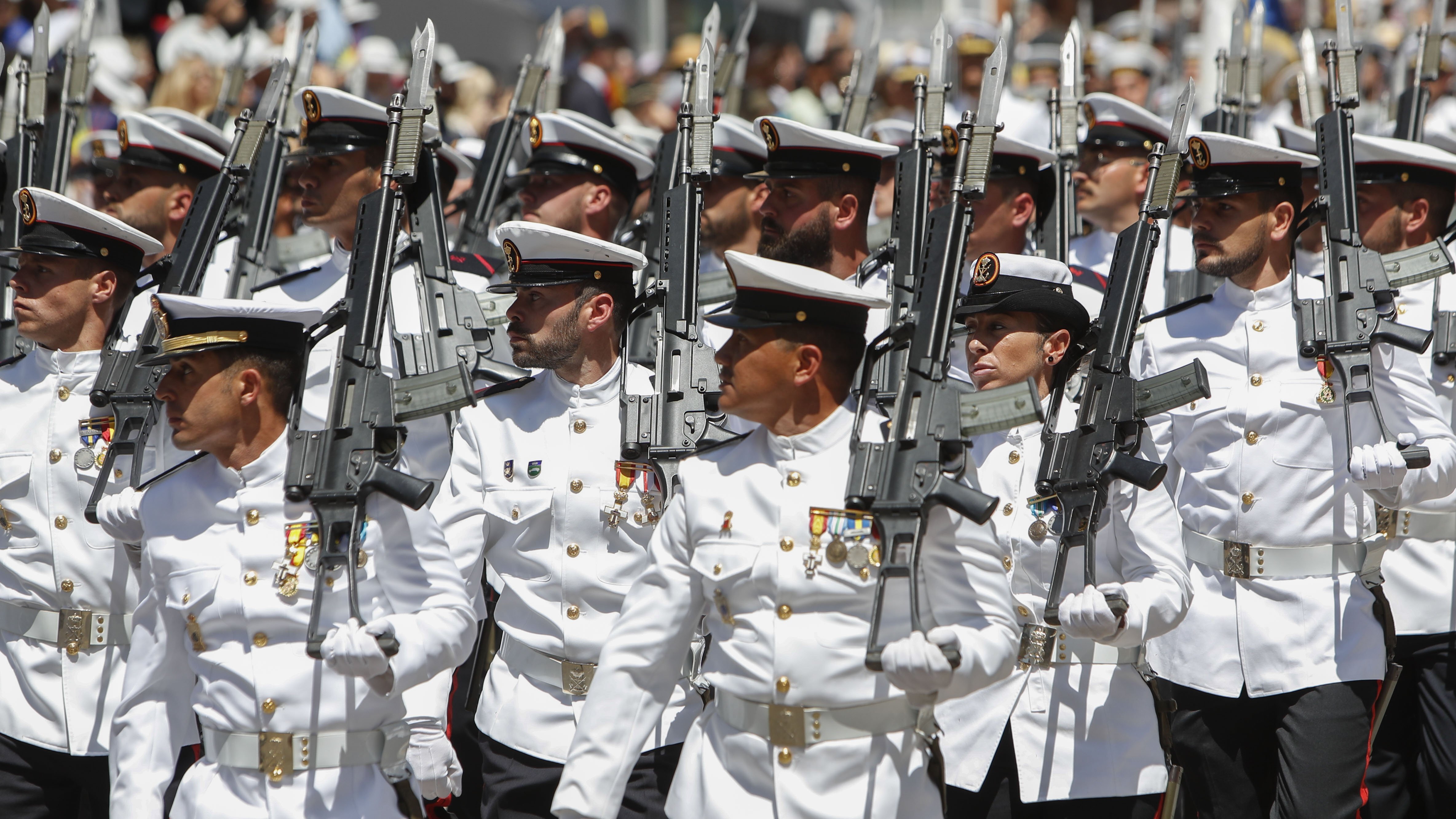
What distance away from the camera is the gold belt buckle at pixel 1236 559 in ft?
17.3

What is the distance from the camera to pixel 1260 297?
5.42m

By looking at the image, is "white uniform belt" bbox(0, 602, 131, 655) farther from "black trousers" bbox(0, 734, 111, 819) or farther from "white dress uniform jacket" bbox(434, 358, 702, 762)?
"white dress uniform jacket" bbox(434, 358, 702, 762)

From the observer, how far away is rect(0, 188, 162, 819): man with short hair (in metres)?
5.19

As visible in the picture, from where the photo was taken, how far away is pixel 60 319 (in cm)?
541

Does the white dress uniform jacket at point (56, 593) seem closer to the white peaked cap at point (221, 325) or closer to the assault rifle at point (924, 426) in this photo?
the white peaked cap at point (221, 325)

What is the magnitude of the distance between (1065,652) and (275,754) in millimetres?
2255

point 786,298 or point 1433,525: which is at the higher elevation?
point 786,298

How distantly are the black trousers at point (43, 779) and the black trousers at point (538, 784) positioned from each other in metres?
1.35

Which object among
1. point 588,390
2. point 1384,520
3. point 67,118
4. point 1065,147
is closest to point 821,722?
point 588,390

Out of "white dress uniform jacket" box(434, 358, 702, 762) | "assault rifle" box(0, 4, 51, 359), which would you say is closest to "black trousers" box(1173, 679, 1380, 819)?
"white dress uniform jacket" box(434, 358, 702, 762)

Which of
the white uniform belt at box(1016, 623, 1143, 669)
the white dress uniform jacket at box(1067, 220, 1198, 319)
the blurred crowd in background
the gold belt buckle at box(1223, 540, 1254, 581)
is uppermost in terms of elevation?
the blurred crowd in background

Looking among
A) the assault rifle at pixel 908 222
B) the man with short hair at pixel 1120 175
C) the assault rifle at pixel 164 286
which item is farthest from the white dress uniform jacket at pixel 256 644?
the man with short hair at pixel 1120 175

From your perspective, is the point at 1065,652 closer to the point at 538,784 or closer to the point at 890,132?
the point at 538,784

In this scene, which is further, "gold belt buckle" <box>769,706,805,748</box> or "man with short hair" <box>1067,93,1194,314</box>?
"man with short hair" <box>1067,93,1194,314</box>
